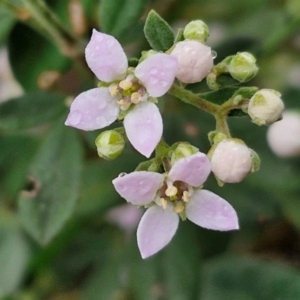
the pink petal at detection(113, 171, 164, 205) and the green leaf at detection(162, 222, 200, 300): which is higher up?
the pink petal at detection(113, 171, 164, 205)

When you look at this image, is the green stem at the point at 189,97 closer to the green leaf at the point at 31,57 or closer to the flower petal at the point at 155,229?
the flower petal at the point at 155,229

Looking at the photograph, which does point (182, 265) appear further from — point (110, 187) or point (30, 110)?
point (30, 110)

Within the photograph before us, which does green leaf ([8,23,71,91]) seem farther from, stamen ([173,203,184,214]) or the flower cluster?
stamen ([173,203,184,214])

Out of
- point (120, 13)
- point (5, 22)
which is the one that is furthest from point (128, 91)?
point (5, 22)

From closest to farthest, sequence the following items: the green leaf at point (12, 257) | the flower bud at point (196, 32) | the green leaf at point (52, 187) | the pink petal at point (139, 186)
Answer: the pink petal at point (139, 186) → the flower bud at point (196, 32) → the green leaf at point (52, 187) → the green leaf at point (12, 257)

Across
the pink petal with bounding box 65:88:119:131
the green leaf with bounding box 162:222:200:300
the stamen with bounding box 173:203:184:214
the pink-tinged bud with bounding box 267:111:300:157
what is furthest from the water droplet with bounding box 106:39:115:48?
the green leaf with bounding box 162:222:200:300

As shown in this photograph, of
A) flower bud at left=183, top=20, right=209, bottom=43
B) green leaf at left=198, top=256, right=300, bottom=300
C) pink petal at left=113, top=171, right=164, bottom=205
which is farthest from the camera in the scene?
green leaf at left=198, top=256, right=300, bottom=300

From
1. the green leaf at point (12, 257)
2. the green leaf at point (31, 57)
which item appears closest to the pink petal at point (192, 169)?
the green leaf at point (31, 57)
